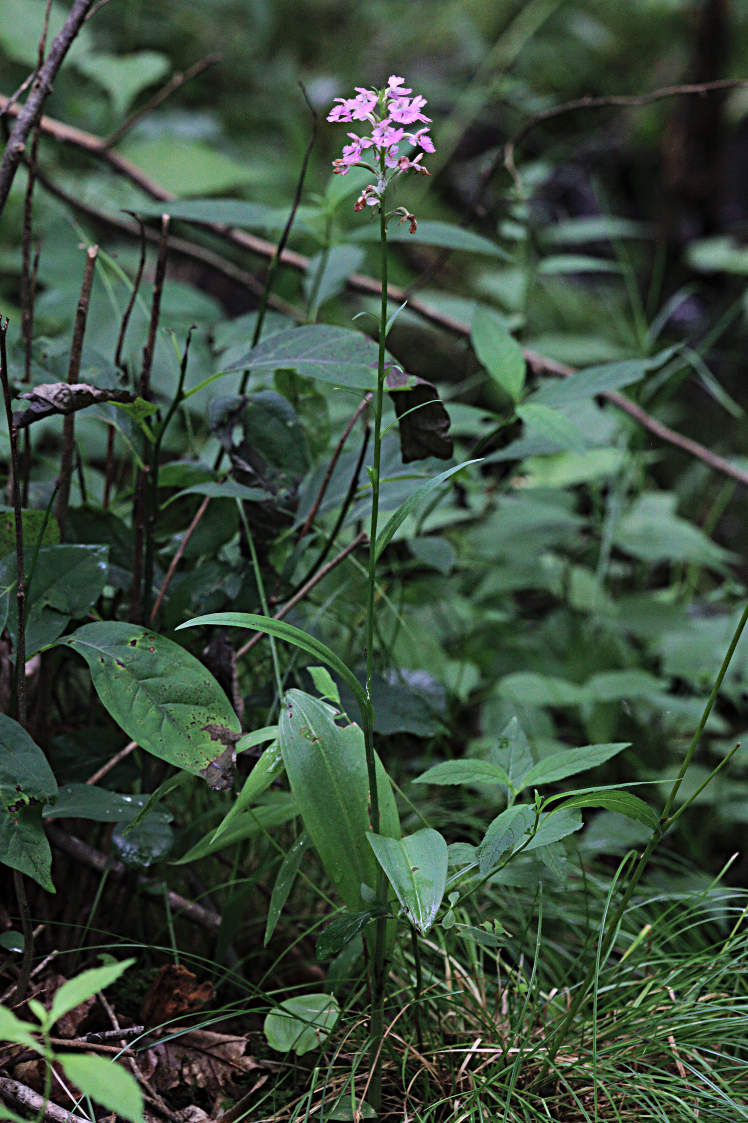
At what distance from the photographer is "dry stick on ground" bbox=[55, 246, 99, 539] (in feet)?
2.31

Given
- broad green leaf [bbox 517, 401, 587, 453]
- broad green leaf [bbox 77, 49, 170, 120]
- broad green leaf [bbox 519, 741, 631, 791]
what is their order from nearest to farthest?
1. broad green leaf [bbox 519, 741, 631, 791]
2. broad green leaf [bbox 517, 401, 587, 453]
3. broad green leaf [bbox 77, 49, 170, 120]

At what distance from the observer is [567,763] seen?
2.06 ft

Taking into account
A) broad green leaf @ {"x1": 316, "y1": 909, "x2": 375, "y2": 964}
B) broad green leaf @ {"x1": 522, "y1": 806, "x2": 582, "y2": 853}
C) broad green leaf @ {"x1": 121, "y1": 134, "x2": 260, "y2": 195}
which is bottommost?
broad green leaf @ {"x1": 316, "y1": 909, "x2": 375, "y2": 964}

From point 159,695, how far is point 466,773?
0.70ft

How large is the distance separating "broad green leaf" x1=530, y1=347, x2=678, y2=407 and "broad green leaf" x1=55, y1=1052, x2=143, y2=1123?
0.68 meters


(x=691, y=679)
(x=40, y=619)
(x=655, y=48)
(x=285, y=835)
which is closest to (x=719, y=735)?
(x=691, y=679)

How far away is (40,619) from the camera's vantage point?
25.9 inches

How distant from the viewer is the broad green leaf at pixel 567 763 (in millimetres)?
603

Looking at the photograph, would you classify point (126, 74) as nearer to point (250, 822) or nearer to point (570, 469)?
point (570, 469)

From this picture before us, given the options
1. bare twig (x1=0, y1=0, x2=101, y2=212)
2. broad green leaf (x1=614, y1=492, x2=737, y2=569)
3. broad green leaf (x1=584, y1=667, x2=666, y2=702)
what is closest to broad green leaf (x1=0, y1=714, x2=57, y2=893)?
bare twig (x1=0, y1=0, x2=101, y2=212)

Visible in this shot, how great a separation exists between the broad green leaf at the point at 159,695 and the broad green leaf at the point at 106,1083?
216 mm

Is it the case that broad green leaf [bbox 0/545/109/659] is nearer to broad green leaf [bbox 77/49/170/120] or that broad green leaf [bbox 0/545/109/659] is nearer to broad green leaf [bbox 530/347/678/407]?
broad green leaf [bbox 530/347/678/407]

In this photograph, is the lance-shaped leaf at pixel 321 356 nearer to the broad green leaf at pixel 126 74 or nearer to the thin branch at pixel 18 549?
the thin branch at pixel 18 549

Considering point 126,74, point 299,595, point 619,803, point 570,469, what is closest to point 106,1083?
point 619,803
